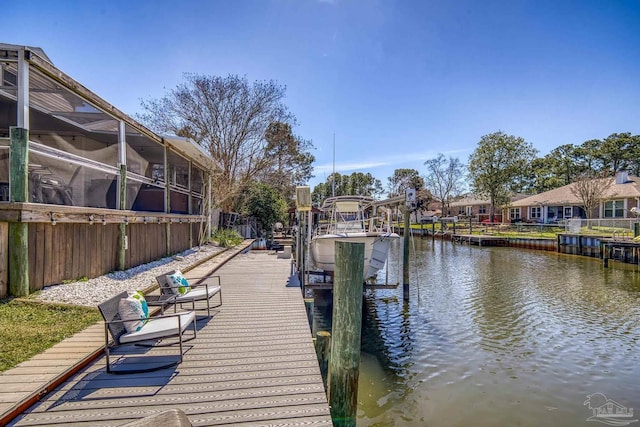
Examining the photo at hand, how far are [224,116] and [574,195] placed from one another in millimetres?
35855

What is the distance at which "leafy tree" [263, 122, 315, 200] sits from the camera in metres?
25.7

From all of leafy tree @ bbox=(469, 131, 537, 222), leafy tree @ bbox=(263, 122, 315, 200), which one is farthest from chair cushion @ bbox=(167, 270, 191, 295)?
leafy tree @ bbox=(469, 131, 537, 222)

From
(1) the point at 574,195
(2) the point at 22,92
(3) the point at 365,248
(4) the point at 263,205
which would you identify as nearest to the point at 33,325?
(2) the point at 22,92

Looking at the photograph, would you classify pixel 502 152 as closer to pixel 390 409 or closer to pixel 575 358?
pixel 575 358

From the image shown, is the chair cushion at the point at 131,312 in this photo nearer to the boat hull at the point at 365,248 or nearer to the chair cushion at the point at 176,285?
the chair cushion at the point at 176,285

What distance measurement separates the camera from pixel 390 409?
5.38 m

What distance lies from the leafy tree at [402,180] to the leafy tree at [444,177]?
3691mm

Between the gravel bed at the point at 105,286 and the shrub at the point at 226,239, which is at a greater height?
the shrub at the point at 226,239

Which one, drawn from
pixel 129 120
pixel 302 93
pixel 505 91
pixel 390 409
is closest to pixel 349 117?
pixel 302 93

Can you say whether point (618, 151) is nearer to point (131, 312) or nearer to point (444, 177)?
point (444, 177)

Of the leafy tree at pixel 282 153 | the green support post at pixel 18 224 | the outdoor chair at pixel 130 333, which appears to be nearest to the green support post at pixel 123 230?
the green support post at pixel 18 224

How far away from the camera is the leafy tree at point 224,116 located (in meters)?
22.2

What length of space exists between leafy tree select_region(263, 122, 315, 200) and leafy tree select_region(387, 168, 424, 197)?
35818 mm

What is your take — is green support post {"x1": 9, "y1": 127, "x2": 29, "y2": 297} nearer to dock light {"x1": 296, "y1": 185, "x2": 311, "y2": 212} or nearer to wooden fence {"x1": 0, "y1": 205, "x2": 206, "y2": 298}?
wooden fence {"x1": 0, "y1": 205, "x2": 206, "y2": 298}
